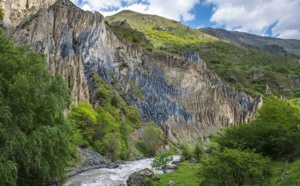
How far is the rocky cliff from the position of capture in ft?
247

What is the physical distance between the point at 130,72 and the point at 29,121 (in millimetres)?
79459

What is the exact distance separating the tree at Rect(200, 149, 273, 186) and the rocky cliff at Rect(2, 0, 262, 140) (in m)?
49.4

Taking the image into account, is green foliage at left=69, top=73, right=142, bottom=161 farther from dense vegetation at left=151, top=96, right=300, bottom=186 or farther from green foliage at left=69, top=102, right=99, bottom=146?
dense vegetation at left=151, top=96, right=300, bottom=186

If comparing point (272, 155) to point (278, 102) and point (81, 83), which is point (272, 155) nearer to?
point (278, 102)

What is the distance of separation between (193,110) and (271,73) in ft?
301

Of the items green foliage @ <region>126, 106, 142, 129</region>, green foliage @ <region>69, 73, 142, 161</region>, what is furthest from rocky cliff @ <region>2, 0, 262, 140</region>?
green foliage @ <region>126, 106, 142, 129</region>

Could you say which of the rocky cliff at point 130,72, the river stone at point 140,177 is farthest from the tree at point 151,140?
the river stone at point 140,177

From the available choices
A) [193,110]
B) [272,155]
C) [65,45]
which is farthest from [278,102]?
[193,110]

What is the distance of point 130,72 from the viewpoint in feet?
326

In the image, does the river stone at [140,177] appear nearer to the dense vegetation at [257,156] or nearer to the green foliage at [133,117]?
the dense vegetation at [257,156]

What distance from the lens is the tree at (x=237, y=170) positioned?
2084cm

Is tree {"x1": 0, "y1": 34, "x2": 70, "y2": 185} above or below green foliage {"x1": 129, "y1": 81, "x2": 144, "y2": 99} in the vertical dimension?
below

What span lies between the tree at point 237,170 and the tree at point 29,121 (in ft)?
38.9

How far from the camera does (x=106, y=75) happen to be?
86562 mm
